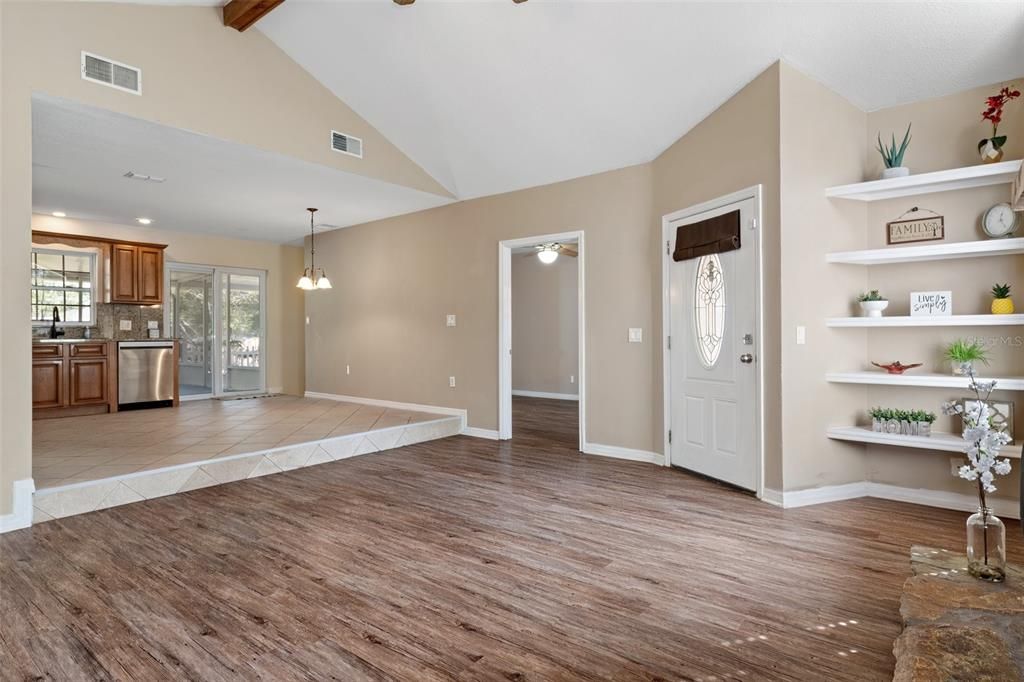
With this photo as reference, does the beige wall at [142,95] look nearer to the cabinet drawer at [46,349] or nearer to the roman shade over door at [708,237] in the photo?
the roman shade over door at [708,237]

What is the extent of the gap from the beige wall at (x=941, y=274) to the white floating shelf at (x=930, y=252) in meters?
0.14

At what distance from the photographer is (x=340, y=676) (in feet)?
6.21

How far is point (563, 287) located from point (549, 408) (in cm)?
244

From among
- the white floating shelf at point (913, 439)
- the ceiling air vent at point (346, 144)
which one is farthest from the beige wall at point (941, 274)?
the ceiling air vent at point (346, 144)

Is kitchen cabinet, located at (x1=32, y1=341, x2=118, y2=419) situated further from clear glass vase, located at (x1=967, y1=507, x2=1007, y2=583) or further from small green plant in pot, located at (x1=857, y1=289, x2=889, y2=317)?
clear glass vase, located at (x1=967, y1=507, x2=1007, y2=583)

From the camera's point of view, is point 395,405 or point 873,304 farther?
point 395,405

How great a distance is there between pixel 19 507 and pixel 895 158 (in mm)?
6068

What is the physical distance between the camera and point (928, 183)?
12.2 ft

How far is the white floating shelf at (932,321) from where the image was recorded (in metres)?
3.46

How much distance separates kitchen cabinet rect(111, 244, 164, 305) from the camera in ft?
24.5

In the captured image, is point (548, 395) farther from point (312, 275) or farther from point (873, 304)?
point (873, 304)

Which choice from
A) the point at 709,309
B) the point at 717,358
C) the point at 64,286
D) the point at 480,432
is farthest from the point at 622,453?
the point at 64,286

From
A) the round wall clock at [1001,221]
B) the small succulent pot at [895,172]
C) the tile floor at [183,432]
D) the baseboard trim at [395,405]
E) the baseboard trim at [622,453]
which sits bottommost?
the baseboard trim at [622,453]

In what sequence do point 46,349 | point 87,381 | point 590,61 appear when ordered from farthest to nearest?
point 87,381, point 46,349, point 590,61
